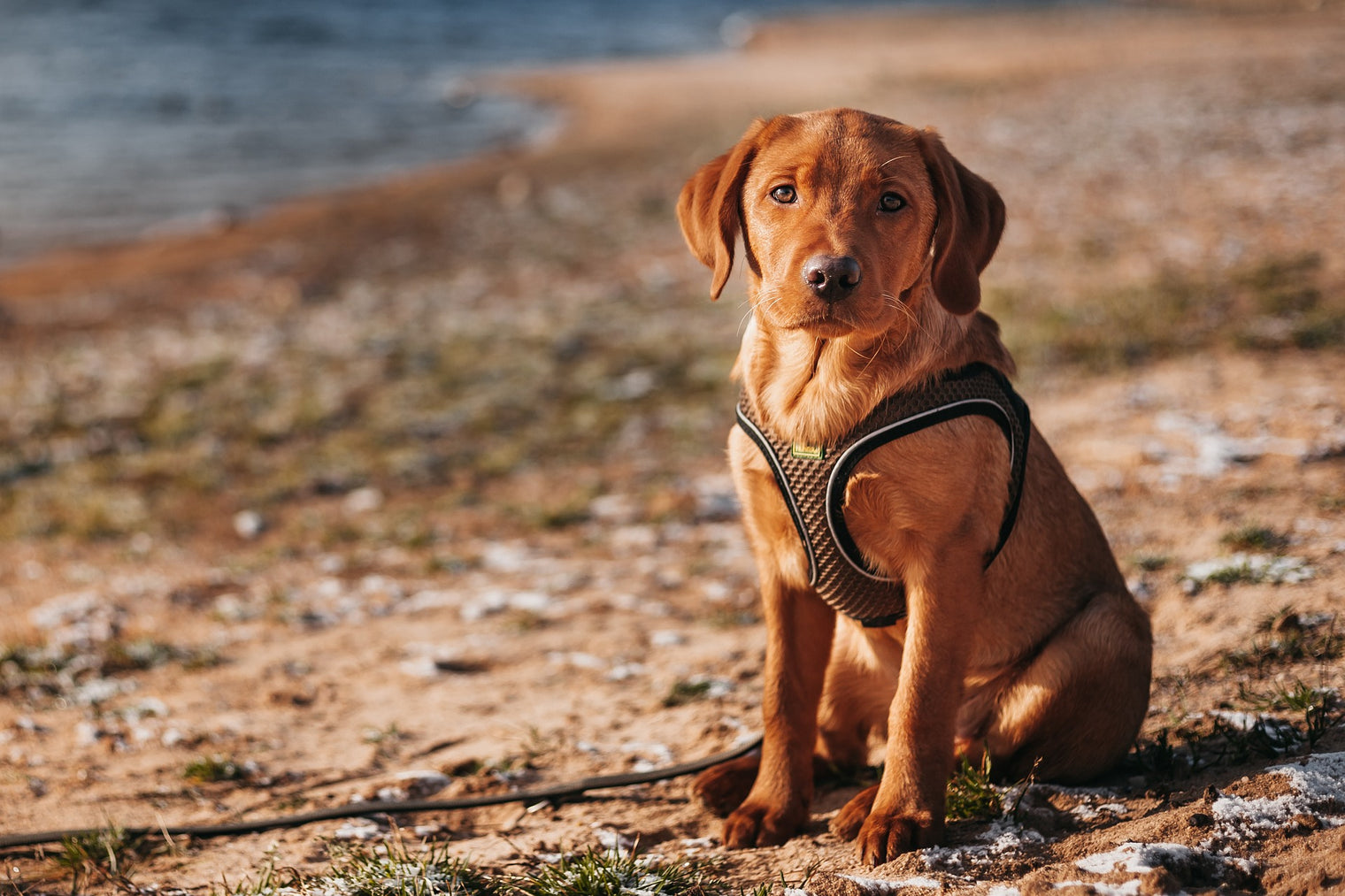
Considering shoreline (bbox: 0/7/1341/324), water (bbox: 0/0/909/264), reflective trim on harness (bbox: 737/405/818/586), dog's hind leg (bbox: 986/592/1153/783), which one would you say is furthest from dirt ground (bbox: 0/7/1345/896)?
water (bbox: 0/0/909/264)

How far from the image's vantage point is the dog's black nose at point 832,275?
3002 millimetres

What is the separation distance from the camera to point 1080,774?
11.2 feet

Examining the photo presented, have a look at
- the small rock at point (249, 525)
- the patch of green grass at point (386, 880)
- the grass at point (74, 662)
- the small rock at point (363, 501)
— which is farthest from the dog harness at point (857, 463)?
the small rock at point (249, 525)

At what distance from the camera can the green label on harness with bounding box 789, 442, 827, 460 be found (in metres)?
3.21

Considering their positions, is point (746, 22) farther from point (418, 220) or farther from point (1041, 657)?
point (1041, 657)

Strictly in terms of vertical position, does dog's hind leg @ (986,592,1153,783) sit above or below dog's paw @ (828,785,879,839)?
above

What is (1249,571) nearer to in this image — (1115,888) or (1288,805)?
(1288,805)

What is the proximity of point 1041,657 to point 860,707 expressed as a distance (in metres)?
0.70

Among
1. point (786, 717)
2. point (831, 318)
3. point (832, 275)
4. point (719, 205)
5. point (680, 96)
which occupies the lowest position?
point (786, 717)

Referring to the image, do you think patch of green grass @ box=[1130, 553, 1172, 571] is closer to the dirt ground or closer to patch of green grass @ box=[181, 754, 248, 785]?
the dirt ground

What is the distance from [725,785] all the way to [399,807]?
1164 mm

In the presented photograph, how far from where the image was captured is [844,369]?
3312 mm

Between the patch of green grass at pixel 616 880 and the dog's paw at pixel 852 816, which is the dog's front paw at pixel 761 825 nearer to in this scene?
the dog's paw at pixel 852 816

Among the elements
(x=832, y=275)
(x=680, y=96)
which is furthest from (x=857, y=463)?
(x=680, y=96)
